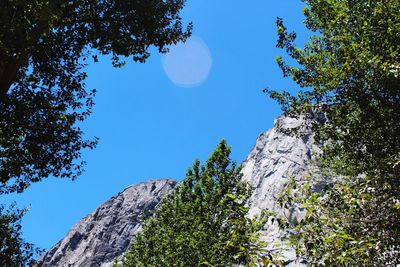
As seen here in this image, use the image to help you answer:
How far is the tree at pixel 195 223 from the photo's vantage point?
24.3 metres

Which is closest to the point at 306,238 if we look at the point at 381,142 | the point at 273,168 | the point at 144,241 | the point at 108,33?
the point at 381,142

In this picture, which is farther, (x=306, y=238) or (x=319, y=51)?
(x=319, y=51)

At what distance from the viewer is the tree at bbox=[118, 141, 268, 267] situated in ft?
79.7

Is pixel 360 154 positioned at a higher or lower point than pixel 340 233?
higher

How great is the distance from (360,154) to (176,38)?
10268 millimetres

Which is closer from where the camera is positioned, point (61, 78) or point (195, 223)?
point (61, 78)

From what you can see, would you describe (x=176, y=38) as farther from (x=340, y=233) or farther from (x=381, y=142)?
(x=340, y=233)

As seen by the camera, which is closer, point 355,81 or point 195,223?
point 355,81

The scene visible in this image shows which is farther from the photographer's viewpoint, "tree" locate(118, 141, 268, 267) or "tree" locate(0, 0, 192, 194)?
"tree" locate(118, 141, 268, 267)

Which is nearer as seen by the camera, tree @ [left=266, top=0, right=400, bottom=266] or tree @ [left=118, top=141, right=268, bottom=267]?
tree @ [left=266, top=0, right=400, bottom=266]

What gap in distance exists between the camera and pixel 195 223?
26.2 meters

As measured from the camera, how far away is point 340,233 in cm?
475

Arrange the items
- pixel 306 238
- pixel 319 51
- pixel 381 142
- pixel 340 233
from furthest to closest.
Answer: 1. pixel 319 51
2. pixel 381 142
3. pixel 306 238
4. pixel 340 233

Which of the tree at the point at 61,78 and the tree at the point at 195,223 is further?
the tree at the point at 195,223
